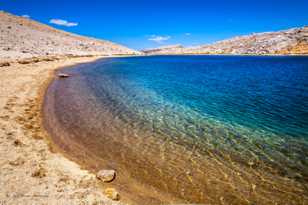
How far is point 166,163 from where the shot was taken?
8.95 meters

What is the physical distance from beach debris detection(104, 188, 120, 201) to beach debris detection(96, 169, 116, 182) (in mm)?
722

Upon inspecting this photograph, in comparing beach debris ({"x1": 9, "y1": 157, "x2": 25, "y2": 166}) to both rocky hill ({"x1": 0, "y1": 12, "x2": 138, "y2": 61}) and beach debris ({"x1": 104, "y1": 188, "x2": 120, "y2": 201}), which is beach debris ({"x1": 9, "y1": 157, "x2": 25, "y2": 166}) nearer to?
beach debris ({"x1": 104, "y1": 188, "x2": 120, "y2": 201})

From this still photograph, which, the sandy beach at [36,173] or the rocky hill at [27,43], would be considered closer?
the sandy beach at [36,173]

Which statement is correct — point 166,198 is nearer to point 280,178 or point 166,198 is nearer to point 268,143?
point 280,178

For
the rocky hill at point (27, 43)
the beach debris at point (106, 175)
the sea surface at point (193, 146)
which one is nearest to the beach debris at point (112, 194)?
the sea surface at point (193, 146)

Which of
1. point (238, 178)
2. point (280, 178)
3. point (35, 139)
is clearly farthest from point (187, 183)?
point (35, 139)

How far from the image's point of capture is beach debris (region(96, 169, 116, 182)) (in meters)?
7.49

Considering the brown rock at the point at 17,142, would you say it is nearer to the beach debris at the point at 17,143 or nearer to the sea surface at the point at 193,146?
the beach debris at the point at 17,143

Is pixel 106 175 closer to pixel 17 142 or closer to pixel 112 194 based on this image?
pixel 112 194

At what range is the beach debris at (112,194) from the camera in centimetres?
649

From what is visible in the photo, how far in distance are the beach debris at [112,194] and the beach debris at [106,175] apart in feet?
2.37

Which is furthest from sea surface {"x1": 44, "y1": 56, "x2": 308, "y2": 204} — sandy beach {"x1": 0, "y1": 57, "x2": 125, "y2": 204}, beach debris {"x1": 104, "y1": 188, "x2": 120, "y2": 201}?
sandy beach {"x1": 0, "y1": 57, "x2": 125, "y2": 204}

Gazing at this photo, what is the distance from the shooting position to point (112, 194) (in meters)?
6.58

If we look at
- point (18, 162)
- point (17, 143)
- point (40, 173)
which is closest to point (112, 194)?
point (40, 173)
